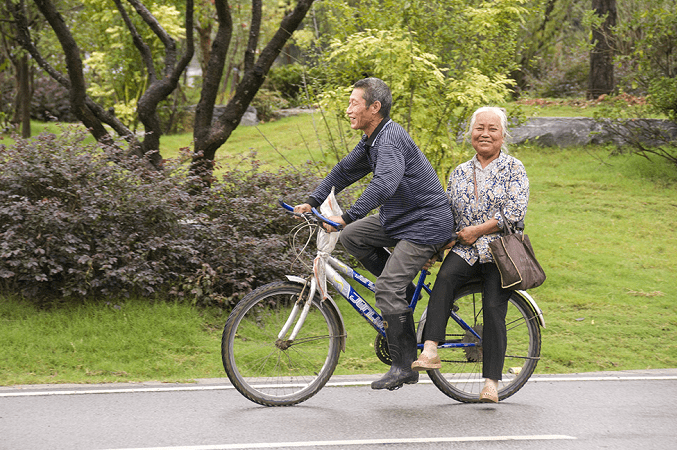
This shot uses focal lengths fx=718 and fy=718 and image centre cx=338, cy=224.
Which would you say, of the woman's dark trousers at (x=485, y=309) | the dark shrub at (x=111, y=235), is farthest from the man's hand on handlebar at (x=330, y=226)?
the dark shrub at (x=111, y=235)

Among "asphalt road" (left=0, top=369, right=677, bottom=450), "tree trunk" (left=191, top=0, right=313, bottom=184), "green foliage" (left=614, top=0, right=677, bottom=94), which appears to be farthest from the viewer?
"green foliage" (left=614, top=0, right=677, bottom=94)

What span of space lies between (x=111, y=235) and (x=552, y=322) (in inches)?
180

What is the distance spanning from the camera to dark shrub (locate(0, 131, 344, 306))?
6.61m

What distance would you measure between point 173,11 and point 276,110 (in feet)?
24.6

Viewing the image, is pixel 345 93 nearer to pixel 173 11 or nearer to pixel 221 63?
pixel 221 63

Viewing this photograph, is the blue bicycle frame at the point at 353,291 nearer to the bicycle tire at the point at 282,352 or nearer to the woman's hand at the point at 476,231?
the bicycle tire at the point at 282,352

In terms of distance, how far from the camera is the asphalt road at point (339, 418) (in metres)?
4.35

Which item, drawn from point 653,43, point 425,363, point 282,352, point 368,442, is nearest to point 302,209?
point 282,352

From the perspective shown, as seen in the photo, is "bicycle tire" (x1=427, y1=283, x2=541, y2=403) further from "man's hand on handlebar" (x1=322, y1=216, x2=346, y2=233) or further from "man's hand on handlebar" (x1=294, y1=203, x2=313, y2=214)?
"man's hand on handlebar" (x1=294, y1=203, x2=313, y2=214)

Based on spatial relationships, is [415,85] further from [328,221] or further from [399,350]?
[399,350]

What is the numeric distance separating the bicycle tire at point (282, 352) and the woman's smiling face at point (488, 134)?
1513mm

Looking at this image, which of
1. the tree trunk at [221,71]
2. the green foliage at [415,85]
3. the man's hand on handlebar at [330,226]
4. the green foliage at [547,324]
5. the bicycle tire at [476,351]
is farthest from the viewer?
the tree trunk at [221,71]

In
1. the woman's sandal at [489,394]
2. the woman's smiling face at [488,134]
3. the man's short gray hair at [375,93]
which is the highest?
the man's short gray hair at [375,93]

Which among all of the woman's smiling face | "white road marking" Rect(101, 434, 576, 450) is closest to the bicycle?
"white road marking" Rect(101, 434, 576, 450)
